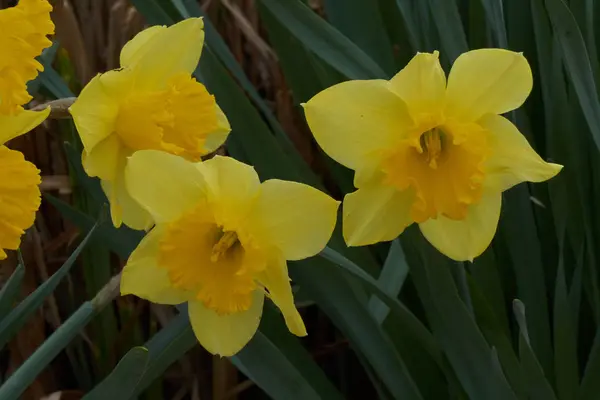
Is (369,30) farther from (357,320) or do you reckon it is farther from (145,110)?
(145,110)

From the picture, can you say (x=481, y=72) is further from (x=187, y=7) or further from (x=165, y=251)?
(x=187, y=7)

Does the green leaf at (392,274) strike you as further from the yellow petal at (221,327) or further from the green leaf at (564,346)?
the yellow petal at (221,327)

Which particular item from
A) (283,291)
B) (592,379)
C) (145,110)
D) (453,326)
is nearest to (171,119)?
(145,110)

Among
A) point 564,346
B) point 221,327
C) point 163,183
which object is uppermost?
point 163,183

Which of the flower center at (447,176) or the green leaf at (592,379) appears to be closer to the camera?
the flower center at (447,176)

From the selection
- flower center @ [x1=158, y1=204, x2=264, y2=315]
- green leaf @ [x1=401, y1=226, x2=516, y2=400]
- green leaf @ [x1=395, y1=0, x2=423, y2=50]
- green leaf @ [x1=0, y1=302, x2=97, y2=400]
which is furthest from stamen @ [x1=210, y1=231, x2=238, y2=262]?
green leaf @ [x1=395, y1=0, x2=423, y2=50]

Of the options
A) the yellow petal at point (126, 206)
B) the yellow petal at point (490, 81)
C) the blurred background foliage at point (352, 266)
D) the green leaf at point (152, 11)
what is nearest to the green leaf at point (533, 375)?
the blurred background foliage at point (352, 266)
